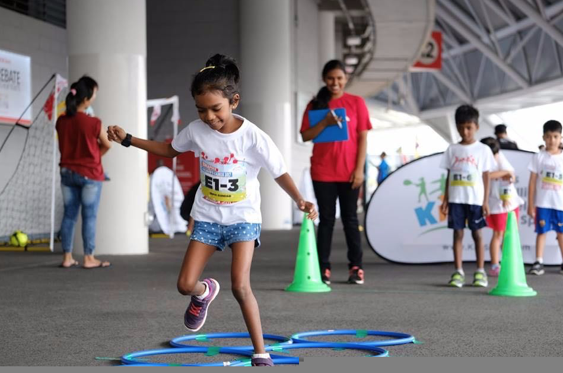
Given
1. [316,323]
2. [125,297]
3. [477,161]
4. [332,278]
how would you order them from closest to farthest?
[316,323] < [125,297] < [477,161] < [332,278]

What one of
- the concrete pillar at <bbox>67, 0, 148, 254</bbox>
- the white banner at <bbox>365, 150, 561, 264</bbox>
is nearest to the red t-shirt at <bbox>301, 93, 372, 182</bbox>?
the white banner at <bbox>365, 150, 561, 264</bbox>

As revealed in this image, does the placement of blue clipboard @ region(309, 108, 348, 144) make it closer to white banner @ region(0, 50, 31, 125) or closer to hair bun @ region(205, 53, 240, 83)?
hair bun @ region(205, 53, 240, 83)

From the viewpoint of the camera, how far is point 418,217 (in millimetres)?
9672

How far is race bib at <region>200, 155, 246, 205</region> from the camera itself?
384 centimetres

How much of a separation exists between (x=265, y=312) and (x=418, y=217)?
4.27 metres

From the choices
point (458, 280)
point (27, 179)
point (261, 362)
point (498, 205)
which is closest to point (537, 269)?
point (498, 205)

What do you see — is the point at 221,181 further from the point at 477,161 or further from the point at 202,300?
the point at 477,161

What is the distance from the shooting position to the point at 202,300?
3990 millimetres

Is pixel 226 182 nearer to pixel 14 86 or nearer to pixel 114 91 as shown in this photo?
pixel 114 91

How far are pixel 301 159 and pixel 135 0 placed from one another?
11781 millimetres

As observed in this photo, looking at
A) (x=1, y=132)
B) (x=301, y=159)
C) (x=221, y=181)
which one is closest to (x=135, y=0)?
(x=1, y=132)

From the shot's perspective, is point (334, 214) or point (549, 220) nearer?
point (334, 214)

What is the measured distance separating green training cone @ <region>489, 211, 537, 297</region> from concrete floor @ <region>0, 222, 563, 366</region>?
5.3 inches

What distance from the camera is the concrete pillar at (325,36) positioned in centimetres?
2478
